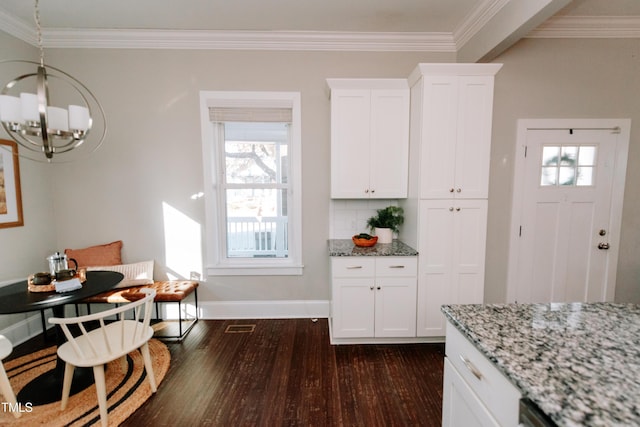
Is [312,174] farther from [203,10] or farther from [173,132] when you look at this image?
[203,10]

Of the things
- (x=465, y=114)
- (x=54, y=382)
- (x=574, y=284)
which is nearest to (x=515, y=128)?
(x=465, y=114)

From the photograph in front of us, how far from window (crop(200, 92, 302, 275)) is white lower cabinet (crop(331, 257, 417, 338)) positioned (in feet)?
2.45

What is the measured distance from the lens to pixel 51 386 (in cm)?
203

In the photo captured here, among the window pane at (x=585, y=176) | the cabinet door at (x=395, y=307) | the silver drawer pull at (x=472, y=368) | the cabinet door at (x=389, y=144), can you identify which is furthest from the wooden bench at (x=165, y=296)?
the window pane at (x=585, y=176)

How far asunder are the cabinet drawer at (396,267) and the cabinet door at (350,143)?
0.68m

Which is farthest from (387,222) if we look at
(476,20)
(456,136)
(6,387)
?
(6,387)

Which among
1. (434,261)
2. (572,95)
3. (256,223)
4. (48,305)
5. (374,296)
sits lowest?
(374,296)

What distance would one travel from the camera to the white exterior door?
2.75 metres

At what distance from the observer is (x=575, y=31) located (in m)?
2.66

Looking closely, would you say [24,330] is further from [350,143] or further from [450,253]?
[450,253]

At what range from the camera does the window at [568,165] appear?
2756mm

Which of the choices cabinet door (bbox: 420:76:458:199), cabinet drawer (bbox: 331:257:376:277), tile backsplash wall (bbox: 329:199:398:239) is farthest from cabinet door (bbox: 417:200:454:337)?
tile backsplash wall (bbox: 329:199:398:239)

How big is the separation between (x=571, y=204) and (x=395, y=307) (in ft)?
6.94

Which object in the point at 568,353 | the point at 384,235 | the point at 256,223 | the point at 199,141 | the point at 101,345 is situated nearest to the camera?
the point at 568,353
